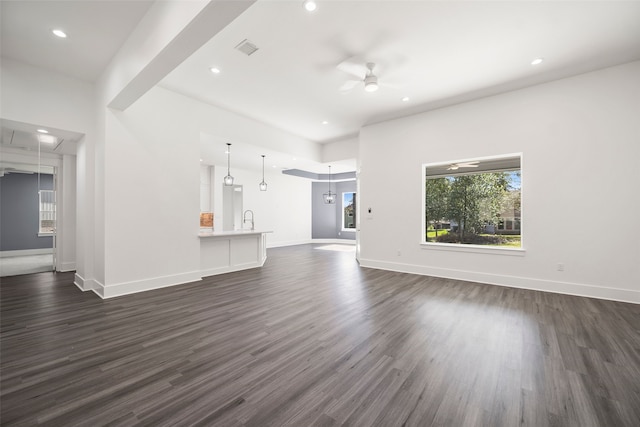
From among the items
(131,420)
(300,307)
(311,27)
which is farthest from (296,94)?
(131,420)

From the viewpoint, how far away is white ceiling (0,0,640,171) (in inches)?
109

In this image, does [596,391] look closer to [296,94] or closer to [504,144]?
[504,144]

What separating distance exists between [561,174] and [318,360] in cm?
468

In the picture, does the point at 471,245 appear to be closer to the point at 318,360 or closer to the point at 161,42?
the point at 318,360

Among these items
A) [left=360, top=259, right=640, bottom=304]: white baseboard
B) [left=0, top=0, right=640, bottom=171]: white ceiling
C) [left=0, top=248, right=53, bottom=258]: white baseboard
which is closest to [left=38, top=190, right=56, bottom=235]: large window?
[left=0, top=248, right=53, bottom=258]: white baseboard

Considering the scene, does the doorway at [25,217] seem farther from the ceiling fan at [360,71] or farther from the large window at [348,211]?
the large window at [348,211]

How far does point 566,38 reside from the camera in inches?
125

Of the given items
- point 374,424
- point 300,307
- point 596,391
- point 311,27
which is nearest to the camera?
point 374,424

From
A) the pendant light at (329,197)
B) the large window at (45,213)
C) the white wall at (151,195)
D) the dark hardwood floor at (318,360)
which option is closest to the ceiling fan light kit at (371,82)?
the dark hardwood floor at (318,360)

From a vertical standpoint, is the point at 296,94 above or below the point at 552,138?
above

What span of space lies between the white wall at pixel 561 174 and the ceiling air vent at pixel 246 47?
3.65m

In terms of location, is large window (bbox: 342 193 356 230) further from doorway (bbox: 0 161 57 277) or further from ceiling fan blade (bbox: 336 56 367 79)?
doorway (bbox: 0 161 57 277)

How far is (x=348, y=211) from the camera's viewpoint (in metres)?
11.8

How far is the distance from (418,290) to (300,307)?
205 centimetres
